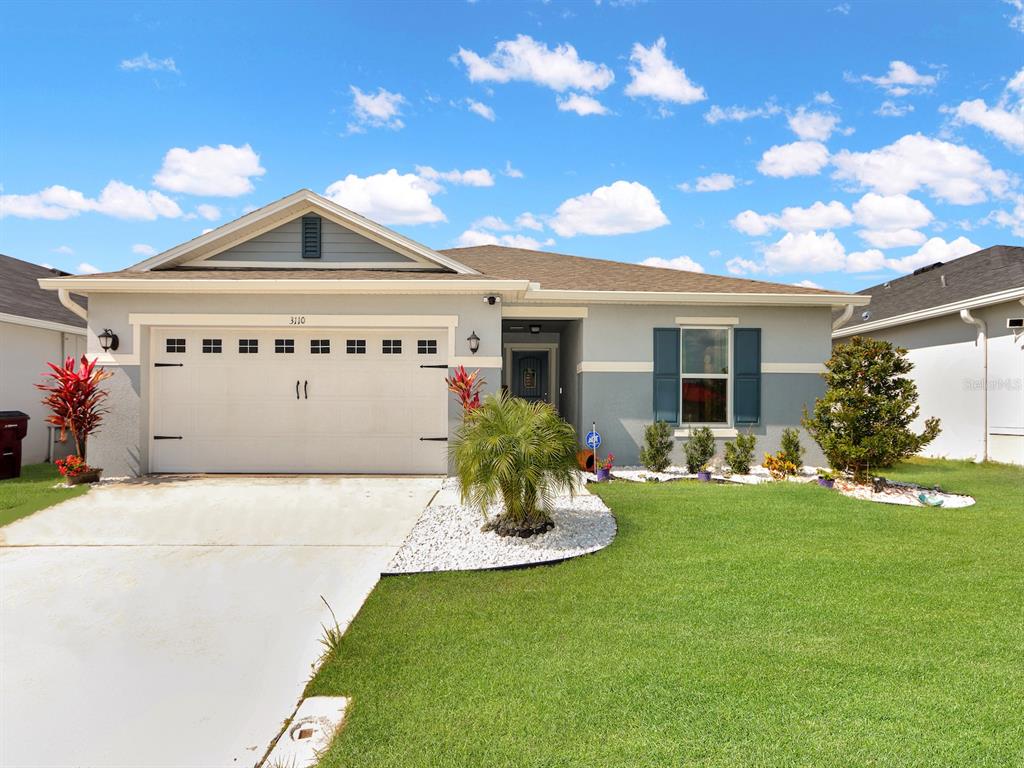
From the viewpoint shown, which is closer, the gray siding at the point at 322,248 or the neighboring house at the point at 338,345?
the neighboring house at the point at 338,345

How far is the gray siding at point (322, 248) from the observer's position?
9641 millimetres

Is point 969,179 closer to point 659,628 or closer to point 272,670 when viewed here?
point 659,628

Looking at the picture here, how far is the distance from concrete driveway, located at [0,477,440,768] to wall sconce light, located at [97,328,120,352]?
263 centimetres

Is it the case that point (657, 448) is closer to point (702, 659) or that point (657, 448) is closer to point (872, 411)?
point (872, 411)

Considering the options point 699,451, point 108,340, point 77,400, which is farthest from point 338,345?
point 699,451

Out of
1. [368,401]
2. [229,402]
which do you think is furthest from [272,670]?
[229,402]

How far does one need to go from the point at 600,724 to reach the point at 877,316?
48.4 feet

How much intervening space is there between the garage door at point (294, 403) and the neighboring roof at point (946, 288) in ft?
34.3

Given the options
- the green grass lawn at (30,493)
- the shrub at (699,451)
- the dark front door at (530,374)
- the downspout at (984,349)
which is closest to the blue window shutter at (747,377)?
the shrub at (699,451)

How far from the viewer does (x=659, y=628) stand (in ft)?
11.3

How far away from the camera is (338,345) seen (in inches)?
356

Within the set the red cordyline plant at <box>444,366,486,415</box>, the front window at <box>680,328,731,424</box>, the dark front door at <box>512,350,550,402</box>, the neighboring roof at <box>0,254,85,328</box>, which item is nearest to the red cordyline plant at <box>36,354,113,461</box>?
the neighboring roof at <box>0,254,85,328</box>

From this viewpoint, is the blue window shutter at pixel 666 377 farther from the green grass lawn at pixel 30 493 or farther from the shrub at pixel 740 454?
the green grass lawn at pixel 30 493

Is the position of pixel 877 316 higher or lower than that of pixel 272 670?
higher
